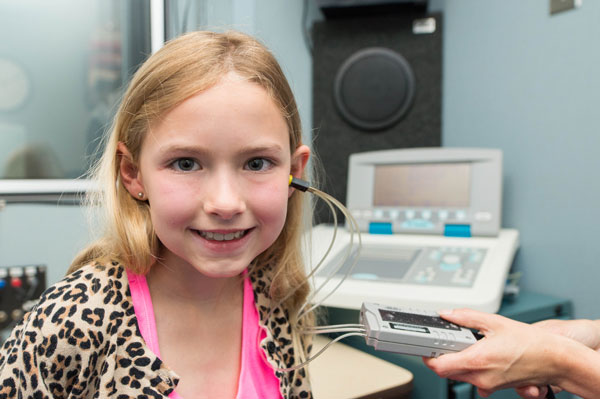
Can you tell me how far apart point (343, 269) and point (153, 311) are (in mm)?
384

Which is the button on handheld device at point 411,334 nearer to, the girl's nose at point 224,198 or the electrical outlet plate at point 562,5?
the girl's nose at point 224,198

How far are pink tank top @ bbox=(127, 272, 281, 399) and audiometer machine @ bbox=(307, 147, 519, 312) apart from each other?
0.14m

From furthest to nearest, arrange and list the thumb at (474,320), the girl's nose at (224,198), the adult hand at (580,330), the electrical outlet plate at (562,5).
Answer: the electrical outlet plate at (562,5), the adult hand at (580,330), the thumb at (474,320), the girl's nose at (224,198)

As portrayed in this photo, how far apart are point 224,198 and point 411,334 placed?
24 cm

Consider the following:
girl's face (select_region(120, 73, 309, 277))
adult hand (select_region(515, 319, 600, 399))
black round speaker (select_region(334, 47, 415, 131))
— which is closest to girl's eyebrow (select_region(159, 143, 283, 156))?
girl's face (select_region(120, 73, 309, 277))

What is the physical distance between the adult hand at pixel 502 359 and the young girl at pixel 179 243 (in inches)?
8.1

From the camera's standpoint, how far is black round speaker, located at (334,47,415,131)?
3.76 ft

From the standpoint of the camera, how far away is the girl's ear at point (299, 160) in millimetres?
553

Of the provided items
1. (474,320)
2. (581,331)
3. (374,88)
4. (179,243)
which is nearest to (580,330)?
(581,331)

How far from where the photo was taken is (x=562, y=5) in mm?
910

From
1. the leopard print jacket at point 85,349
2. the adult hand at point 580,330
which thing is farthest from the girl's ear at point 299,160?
the adult hand at point 580,330

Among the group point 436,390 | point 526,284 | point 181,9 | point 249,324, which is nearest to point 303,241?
point 249,324

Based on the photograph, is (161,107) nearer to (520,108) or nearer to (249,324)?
(249,324)

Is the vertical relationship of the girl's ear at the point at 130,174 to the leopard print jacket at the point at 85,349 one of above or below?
above
